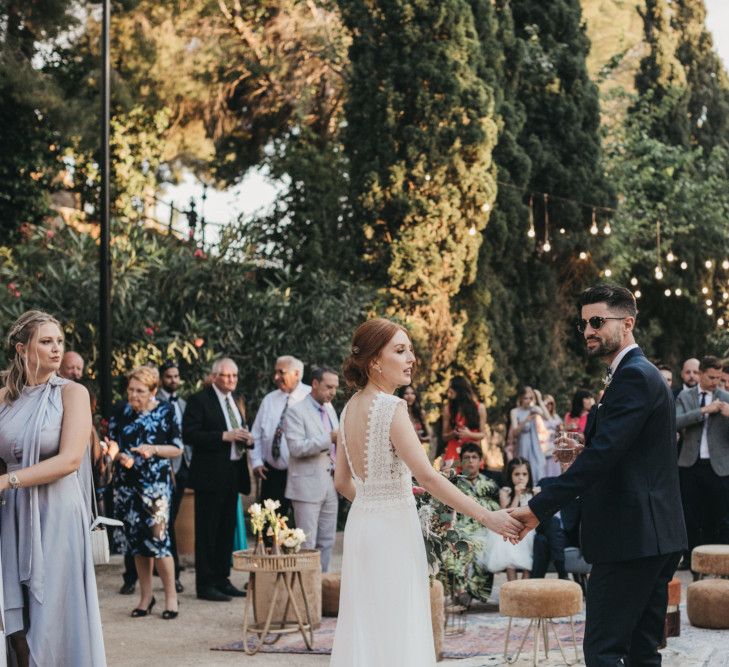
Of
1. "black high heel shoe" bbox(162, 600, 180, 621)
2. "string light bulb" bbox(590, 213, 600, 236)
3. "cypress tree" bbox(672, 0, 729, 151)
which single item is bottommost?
"black high heel shoe" bbox(162, 600, 180, 621)

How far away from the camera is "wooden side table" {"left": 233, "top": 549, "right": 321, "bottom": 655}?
364 inches

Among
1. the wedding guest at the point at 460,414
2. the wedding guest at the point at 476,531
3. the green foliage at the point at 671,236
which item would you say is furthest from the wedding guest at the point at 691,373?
the green foliage at the point at 671,236

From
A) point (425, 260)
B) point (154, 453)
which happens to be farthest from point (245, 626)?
point (425, 260)

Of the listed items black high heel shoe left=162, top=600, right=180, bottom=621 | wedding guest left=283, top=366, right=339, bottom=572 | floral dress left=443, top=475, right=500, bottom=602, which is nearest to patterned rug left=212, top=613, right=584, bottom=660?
floral dress left=443, top=475, right=500, bottom=602

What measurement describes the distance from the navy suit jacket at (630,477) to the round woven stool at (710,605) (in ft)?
14.6

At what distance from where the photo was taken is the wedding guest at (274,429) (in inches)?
473

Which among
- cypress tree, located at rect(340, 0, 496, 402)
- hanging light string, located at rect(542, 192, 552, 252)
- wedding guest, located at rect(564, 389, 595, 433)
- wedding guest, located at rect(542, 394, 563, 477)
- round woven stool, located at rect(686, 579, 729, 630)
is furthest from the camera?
hanging light string, located at rect(542, 192, 552, 252)

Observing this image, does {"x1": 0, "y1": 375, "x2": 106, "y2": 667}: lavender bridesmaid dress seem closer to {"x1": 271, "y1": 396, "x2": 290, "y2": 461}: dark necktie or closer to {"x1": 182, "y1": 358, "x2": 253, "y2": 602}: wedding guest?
{"x1": 182, "y1": 358, "x2": 253, "y2": 602}: wedding guest

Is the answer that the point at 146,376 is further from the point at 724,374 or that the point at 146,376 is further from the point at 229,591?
the point at 724,374

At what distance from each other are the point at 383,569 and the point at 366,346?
3.43 ft

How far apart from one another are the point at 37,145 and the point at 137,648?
1322cm

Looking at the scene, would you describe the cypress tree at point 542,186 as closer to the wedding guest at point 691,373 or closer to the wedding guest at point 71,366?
the wedding guest at point 691,373

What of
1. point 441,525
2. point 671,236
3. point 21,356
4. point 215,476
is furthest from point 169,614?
point 671,236

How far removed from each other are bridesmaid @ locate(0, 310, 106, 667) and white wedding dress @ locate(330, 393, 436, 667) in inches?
49.0
